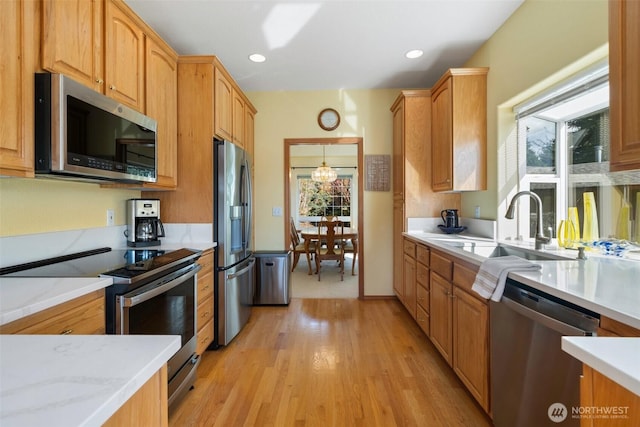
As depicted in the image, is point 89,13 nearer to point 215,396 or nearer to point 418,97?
point 215,396

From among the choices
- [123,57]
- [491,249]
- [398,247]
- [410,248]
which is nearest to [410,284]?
[410,248]

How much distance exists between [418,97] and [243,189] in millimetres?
2115

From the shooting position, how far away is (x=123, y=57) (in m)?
1.80

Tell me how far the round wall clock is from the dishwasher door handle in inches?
114

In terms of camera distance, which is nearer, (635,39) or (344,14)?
(635,39)

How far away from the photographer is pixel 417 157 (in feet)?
10.3

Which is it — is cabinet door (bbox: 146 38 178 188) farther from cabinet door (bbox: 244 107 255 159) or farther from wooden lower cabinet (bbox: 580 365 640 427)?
wooden lower cabinet (bbox: 580 365 640 427)

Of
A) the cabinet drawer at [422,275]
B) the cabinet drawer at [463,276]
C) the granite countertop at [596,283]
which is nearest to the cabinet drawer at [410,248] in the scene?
the cabinet drawer at [422,275]

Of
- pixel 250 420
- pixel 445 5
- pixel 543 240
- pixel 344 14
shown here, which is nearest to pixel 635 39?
pixel 543 240

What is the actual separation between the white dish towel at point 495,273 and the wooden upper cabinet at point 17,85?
7.29 feet

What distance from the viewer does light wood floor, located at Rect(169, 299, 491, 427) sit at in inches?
65.1

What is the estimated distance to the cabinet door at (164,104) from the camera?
2074 mm

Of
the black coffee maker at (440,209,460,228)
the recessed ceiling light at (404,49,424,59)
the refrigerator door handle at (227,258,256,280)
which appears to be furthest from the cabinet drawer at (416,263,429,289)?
the recessed ceiling light at (404,49,424,59)

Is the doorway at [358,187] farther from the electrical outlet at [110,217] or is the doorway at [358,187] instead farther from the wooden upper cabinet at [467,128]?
the electrical outlet at [110,217]
